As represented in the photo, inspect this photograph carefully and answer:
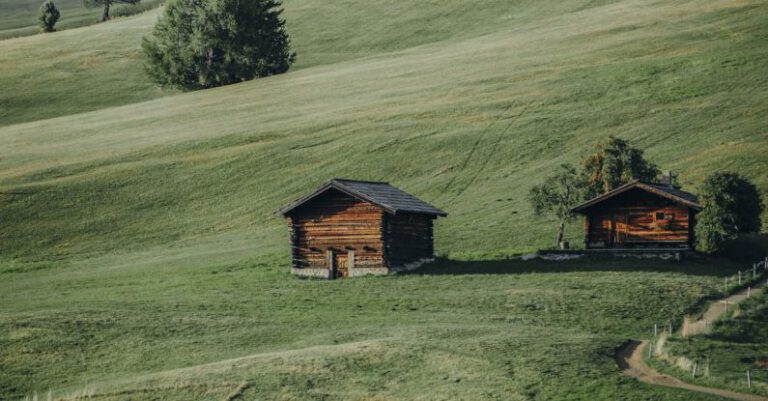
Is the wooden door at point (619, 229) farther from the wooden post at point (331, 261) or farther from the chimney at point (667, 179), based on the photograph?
the wooden post at point (331, 261)

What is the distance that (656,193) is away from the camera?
212 ft

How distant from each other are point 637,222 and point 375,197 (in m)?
15.3

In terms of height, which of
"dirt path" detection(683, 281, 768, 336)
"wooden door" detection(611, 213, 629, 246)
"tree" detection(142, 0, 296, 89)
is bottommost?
"dirt path" detection(683, 281, 768, 336)

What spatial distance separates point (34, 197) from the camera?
3184 inches

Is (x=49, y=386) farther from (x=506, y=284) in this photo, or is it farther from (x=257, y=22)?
(x=257, y=22)

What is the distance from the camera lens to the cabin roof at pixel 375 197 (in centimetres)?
6331

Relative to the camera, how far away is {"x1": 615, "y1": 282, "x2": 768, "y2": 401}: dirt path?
35.2 meters

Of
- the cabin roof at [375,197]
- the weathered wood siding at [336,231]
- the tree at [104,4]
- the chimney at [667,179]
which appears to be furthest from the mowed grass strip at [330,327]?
the tree at [104,4]

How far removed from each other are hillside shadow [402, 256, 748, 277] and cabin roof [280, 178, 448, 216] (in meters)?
3.62

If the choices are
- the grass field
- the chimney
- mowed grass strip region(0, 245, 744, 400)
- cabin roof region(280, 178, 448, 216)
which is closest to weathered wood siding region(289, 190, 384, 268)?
cabin roof region(280, 178, 448, 216)

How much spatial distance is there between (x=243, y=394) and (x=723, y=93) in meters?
63.9

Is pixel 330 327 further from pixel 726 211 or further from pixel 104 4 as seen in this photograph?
pixel 104 4

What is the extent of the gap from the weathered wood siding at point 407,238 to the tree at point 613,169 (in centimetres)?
1052

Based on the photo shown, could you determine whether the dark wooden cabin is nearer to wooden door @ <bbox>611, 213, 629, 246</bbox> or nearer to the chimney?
wooden door @ <bbox>611, 213, 629, 246</bbox>
